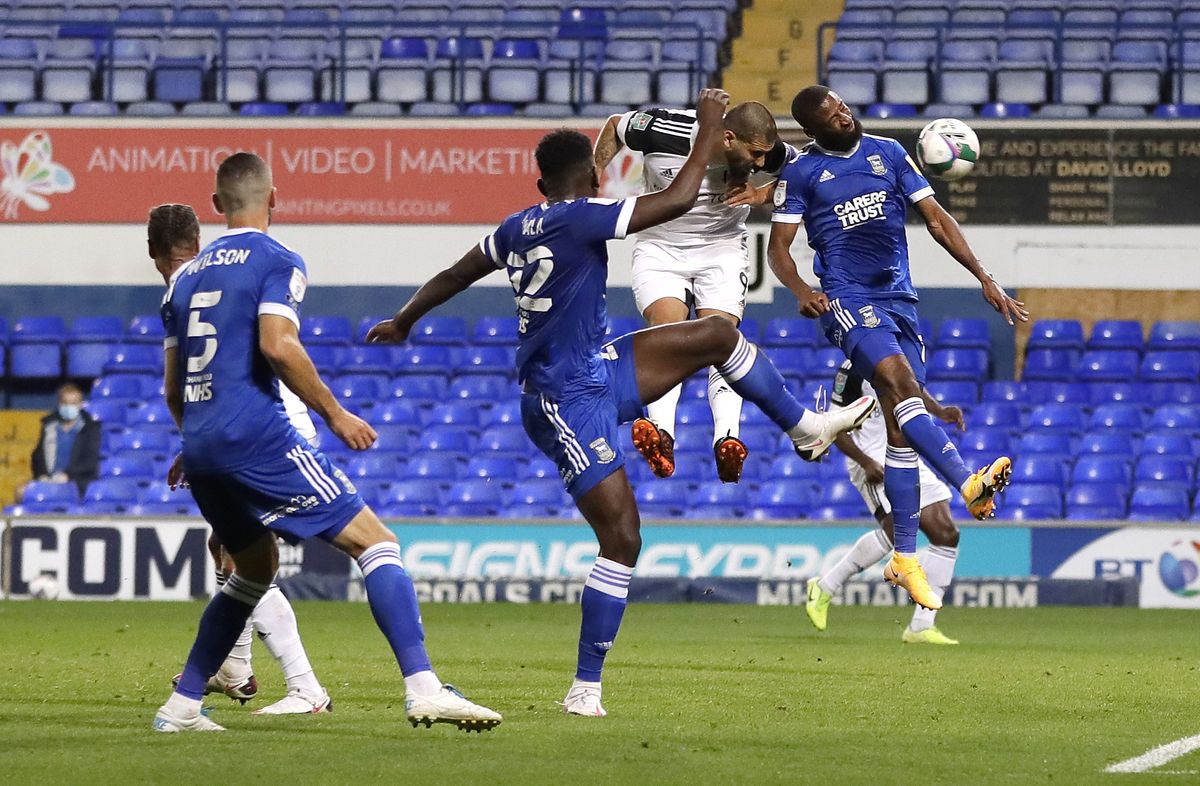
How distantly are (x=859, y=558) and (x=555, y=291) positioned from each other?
5.84 metres

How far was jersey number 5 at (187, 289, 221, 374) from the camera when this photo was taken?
260 inches

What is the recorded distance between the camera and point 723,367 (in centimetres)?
830

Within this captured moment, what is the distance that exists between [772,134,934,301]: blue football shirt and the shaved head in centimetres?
431

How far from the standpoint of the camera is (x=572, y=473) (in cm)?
754

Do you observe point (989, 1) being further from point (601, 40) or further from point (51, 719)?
point (51, 719)

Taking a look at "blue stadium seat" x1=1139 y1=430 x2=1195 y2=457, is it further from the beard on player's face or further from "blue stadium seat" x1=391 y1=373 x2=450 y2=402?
the beard on player's face

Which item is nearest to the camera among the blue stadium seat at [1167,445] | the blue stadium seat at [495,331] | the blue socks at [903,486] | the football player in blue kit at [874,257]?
the football player in blue kit at [874,257]

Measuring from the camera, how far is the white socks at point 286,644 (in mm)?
7805

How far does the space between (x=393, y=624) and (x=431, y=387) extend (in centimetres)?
1479

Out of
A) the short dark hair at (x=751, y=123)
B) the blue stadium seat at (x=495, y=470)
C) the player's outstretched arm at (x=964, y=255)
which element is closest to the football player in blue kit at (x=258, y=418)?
the short dark hair at (x=751, y=123)

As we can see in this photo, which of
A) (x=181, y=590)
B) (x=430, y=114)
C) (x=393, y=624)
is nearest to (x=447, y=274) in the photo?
(x=393, y=624)

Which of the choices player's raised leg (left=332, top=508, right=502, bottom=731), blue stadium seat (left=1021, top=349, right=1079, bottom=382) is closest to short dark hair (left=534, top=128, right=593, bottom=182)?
player's raised leg (left=332, top=508, right=502, bottom=731)

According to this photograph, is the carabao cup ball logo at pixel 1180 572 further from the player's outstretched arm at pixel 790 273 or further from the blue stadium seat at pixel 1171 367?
the player's outstretched arm at pixel 790 273

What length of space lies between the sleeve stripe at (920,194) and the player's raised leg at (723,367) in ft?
7.15
